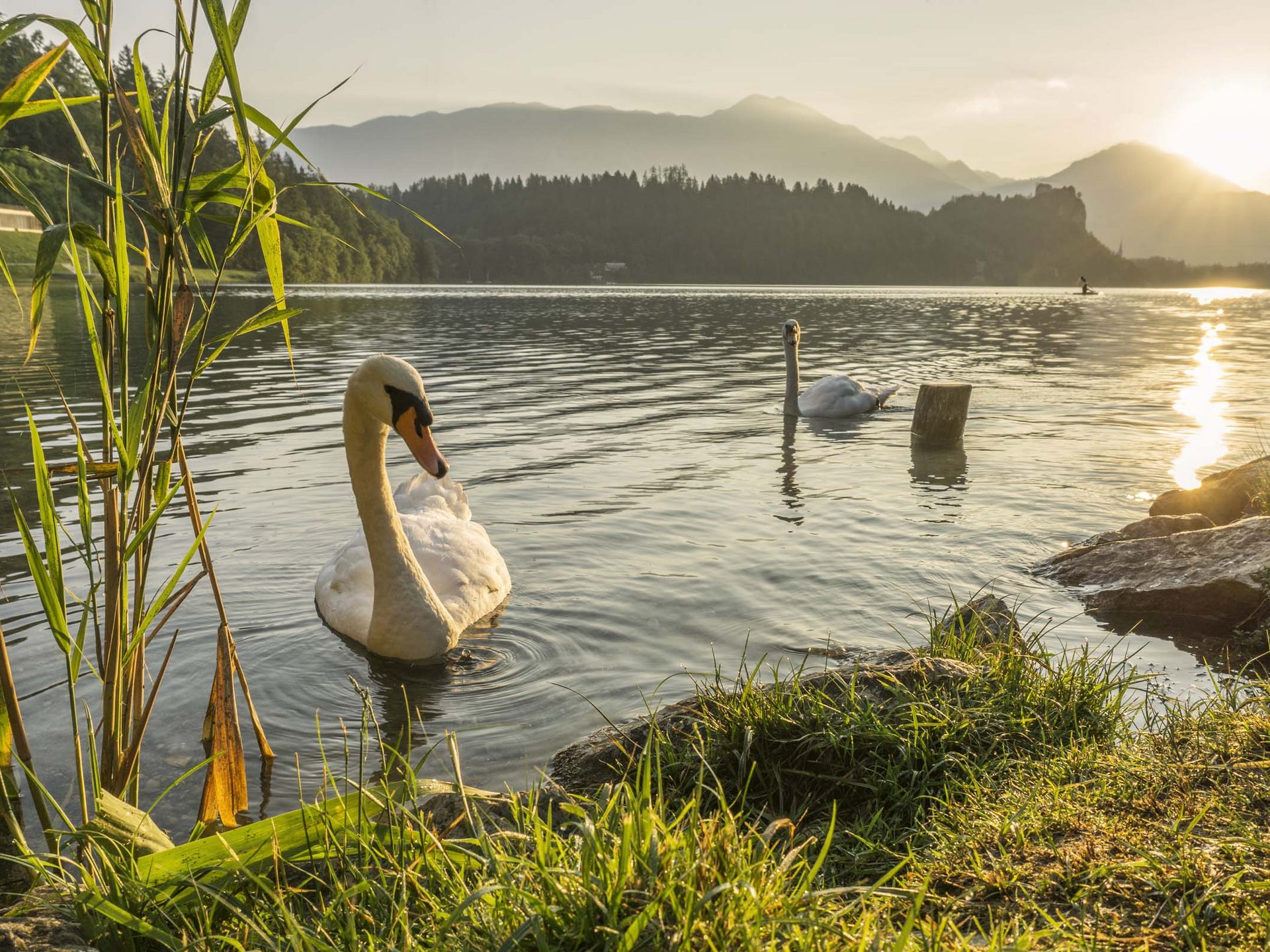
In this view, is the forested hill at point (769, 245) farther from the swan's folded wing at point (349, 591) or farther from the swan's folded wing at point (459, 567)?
the swan's folded wing at point (349, 591)

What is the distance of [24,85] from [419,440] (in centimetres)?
276

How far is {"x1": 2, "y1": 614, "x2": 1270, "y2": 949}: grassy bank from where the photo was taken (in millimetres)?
2016

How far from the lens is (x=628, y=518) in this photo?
917 centimetres

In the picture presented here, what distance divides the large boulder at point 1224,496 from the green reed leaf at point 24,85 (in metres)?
8.70

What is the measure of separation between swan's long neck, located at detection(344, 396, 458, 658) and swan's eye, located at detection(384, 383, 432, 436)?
1.20ft

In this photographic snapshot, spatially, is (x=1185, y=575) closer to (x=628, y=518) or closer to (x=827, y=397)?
(x=628, y=518)

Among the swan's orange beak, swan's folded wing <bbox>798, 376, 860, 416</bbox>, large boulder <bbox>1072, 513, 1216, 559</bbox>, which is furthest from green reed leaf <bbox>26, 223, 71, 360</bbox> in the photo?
swan's folded wing <bbox>798, 376, 860, 416</bbox>

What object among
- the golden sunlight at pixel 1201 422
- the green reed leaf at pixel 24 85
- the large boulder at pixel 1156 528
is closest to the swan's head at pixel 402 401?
the green reed leaf at pixel 24 85

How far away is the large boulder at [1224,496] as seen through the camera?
26.3ft

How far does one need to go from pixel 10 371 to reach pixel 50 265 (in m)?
20.6

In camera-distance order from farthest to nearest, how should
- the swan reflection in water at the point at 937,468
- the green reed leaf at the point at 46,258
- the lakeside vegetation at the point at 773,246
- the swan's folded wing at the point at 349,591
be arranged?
the lakeside vegetation at the point at 773,246 → the swan reflection in water at the point at 937,468 → the swan's folded wing at the point at 349,591 → the green reed leaf at the point at 46,258

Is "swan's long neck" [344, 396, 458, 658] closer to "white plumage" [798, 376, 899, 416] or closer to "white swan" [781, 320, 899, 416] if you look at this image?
"white swan" [781, 320, 899, 416]

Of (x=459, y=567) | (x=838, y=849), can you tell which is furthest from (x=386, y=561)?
(x=838, y=849)

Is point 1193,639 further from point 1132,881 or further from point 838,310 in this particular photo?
point 838,310
